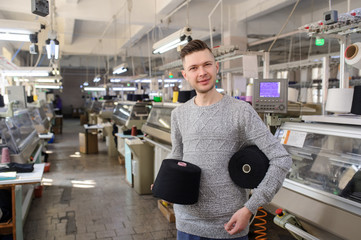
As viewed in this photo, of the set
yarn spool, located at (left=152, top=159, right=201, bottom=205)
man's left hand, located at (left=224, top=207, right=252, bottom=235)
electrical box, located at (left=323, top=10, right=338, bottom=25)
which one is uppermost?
electrical box, located at (left=323, top=10, right=338, bottom=25)

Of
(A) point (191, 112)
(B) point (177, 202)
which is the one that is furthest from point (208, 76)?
(B) point (177, 202)

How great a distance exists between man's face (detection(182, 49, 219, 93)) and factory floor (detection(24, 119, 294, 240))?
259 cm

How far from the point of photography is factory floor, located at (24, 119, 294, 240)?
3.62 m

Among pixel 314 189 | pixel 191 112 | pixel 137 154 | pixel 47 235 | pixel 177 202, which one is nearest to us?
pixel 177 202

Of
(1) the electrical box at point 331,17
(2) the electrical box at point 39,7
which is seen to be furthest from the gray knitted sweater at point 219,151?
(2) the electrical box at point 39,7

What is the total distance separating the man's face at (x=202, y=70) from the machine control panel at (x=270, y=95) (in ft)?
4.36

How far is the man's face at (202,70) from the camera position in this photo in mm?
1324

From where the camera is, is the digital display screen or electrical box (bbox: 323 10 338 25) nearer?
electrical box (bbox: 323 10 338 25)

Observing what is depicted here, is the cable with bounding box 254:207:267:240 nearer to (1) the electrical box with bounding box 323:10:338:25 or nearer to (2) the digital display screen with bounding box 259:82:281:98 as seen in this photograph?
(2) the digital display screen with bounding box 259:82:281:98

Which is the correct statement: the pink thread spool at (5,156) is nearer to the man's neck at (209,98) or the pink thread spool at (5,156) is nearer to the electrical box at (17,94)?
the electrical box at (17,94)

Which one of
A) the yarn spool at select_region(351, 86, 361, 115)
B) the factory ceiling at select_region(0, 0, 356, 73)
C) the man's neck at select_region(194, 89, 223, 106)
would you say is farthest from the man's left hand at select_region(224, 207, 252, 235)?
the factory ceiling at select_region(0, 0, 356, 73)

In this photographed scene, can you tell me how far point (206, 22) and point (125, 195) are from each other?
529 centimetres

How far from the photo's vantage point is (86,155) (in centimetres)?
845

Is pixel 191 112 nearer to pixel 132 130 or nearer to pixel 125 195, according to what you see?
pixel 125 195
